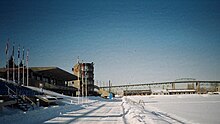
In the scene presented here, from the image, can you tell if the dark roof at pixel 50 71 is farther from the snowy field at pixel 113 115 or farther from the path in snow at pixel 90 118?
the path in snow at pixel 90 118

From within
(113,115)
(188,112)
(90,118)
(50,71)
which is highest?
(50,71)

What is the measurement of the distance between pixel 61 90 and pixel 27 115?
6080 centimetres

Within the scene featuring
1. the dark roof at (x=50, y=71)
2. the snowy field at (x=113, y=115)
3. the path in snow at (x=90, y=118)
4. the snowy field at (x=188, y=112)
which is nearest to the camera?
the snowy field at (x=113, y=115)

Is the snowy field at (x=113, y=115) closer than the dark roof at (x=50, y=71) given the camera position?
Yes

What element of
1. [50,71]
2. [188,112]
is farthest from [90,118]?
[50,71]

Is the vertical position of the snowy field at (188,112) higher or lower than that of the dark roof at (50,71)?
lower

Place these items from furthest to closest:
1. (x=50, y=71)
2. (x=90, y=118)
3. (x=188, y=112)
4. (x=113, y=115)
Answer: (x=50, y=71) < (x=188, y=112) < (x=113, y=115) < (x=90, y=118)

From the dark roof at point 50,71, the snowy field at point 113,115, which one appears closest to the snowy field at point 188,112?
the snowy field at point 113,115

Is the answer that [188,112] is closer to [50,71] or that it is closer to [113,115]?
[113,115]

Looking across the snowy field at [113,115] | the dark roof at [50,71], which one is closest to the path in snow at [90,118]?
the snowy field at [113,115]

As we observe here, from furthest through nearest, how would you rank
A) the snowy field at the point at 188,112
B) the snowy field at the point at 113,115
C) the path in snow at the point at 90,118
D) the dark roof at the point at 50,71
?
the dark roof at the point at 50,71, the snowy field at the point at 188,112, the path in snow at the point at 90,118, the snowy field at the point at 113,115

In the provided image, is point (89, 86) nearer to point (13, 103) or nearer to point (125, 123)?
point (13, 103)

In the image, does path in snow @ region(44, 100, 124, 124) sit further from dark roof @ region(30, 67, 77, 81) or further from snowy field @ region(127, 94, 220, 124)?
dark roof @ region(30, 67, 77, 81)

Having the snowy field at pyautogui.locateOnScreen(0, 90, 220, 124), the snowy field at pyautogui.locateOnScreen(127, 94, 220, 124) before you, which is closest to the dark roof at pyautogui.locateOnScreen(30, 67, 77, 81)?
the snowy field at pyautogui.locateOnScreen(127, 94, 220, 124)
